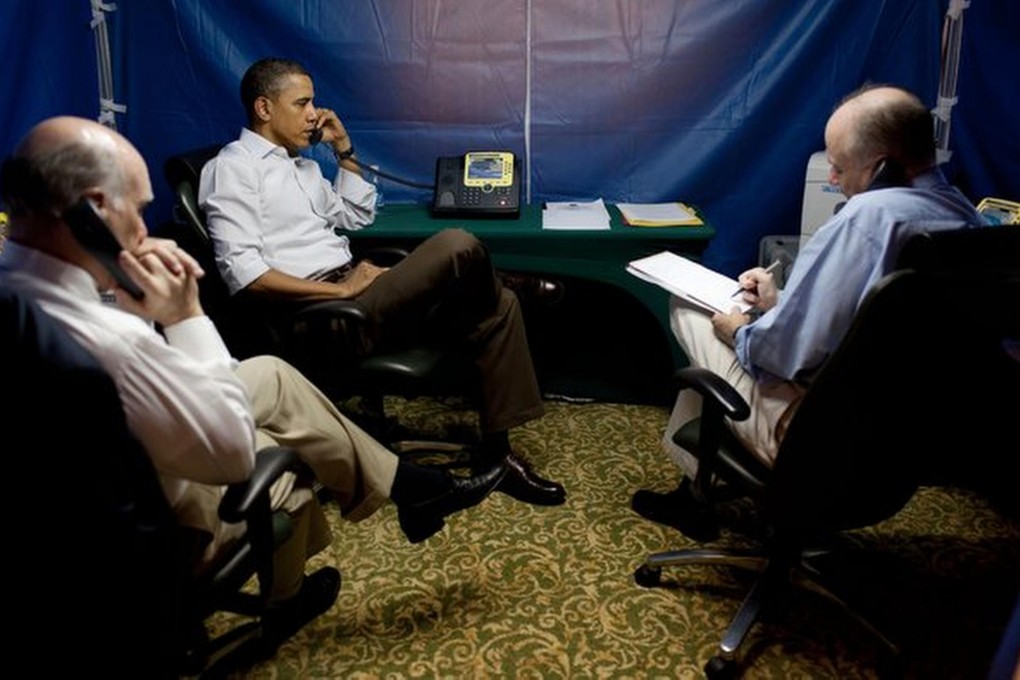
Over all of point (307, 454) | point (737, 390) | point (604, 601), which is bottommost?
point (604, 601)

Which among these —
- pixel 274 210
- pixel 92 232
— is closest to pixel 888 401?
pixel 92 232

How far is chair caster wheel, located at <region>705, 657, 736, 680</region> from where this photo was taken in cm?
170

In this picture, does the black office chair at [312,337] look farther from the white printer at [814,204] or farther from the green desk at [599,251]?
the white printer at [814,204]

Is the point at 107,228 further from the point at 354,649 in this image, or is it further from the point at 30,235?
the point at 354,649

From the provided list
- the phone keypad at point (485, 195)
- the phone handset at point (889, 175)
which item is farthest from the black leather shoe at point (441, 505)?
the phone handset at point (889, 175)

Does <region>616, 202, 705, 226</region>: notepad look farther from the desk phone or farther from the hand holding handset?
the hand holding handset

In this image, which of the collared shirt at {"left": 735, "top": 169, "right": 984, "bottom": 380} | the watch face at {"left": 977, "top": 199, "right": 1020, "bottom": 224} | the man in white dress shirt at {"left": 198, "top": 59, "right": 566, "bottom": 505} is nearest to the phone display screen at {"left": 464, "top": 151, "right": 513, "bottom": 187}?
the man in white dress shirt at {"left": 198, "top": 59, "right": 566, "bottom": 505}

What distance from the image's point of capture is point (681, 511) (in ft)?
7.36

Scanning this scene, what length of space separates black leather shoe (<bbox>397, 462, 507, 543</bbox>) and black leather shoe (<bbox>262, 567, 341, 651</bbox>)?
209 mm

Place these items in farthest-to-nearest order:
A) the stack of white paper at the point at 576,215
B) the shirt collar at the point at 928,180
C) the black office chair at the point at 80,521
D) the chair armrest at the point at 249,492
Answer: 1. the stack of white paper at the point at 576,215
2. the shirt collar at the point at 928,180
3. the chair armrest at the point at 249,492
4. the black office chair at the point at 80,521

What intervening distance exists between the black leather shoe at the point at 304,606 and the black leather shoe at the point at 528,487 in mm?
561

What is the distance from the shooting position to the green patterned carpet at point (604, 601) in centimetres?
177

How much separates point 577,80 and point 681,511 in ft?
4.73

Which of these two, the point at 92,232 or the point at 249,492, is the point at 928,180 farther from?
the point at 92,232
